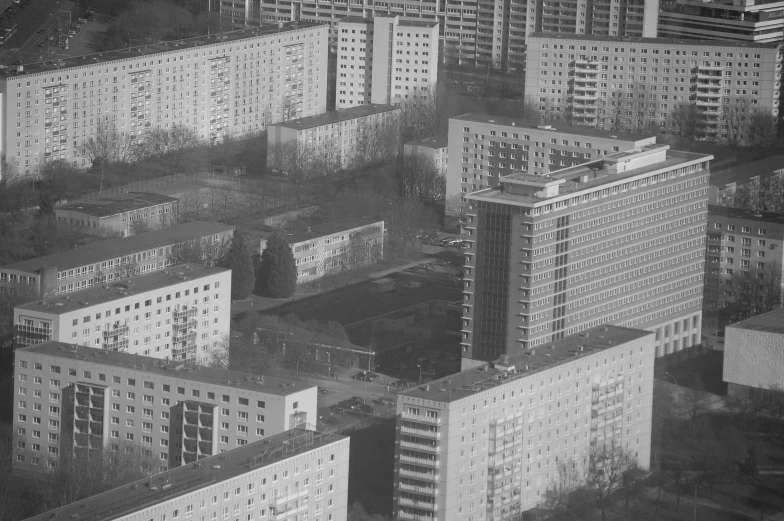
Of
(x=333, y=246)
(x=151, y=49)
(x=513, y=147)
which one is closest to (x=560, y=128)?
(x=513, y=147)

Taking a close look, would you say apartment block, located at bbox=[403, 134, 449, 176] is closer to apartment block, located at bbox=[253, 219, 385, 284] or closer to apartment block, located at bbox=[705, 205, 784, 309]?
apartment block, located at bbox=[253, 219, 385, 284]

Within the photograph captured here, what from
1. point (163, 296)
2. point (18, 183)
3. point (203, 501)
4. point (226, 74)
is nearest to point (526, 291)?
point (163, 296)

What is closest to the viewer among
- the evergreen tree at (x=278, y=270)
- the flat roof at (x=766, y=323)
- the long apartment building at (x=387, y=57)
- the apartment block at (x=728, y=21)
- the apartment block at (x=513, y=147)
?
the flat roof at (x=766, y=323)

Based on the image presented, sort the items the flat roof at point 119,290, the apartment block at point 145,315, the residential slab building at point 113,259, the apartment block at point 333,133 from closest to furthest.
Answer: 1. the apartment block at point 145,315
2. the flat roof at point 119,290
3. the residential slab building at point 113,259
4. the apartment block at point 333,133

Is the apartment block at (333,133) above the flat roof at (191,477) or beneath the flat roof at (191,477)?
above

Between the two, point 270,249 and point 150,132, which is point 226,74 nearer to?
point 150,132

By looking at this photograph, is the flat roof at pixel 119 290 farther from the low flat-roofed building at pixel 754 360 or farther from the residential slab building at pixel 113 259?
the low flat-roofed building at pixel 754 360

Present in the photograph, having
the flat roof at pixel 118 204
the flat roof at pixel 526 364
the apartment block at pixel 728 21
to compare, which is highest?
the apartment block at pixel 728 21

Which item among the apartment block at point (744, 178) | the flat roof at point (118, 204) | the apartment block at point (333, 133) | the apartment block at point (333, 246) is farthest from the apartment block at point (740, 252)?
the apartment block at point (333, 133)
